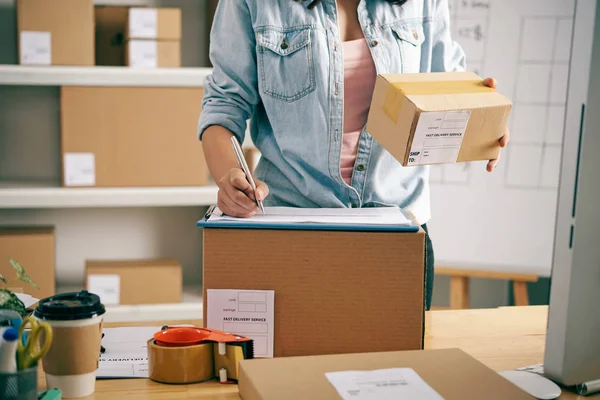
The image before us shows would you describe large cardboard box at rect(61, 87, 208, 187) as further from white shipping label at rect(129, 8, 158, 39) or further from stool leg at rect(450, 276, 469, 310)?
stool leg at rect(450, 276, 469, 310)

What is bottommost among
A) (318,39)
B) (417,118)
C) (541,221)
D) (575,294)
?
(541,221)

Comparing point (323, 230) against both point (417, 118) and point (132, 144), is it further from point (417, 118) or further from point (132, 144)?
point (132, 144)

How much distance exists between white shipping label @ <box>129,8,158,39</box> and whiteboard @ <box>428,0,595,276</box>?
3.46ft

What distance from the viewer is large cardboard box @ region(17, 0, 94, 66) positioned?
2230mm

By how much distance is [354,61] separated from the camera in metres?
1.32

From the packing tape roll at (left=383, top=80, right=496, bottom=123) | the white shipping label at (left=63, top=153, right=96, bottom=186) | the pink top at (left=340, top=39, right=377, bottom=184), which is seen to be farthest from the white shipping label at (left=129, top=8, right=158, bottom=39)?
the packing tape roll at (left=383, top=80, right=496, bottom=123)

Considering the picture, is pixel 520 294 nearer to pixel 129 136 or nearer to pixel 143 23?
pixel 129 136

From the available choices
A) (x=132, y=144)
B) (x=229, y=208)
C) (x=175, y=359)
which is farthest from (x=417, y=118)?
(x=132, y=144)

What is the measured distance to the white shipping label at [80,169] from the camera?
7.56 feet

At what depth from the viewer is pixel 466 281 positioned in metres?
2.61

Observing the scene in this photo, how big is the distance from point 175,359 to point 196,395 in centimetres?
6

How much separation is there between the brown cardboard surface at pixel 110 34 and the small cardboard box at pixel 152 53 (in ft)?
0.41

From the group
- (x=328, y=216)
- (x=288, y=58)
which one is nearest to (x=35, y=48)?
(x=288, y=58)

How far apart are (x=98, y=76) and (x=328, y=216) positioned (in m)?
1.47
